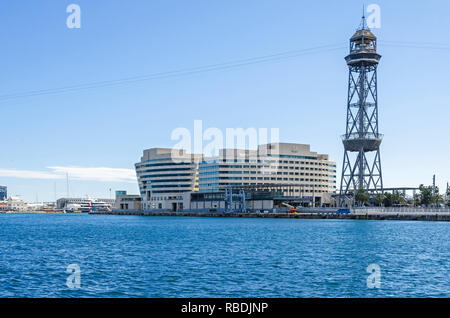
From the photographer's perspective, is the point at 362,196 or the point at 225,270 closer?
the point at 225,270

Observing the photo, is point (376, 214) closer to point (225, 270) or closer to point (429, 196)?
point (429, 196)

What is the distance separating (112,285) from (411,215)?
14129 cm

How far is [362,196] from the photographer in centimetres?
19425

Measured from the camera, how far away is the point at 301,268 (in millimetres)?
42062

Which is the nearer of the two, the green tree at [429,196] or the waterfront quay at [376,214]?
the waterfront quay at [376,214]

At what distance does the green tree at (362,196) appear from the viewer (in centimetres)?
19375

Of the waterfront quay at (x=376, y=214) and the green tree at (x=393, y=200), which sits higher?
the green tree at (x=393, y=200)

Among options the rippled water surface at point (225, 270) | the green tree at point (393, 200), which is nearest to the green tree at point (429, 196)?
the green tree at point (393, 200)

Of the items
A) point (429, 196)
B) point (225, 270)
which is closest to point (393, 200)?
point (429, 196)

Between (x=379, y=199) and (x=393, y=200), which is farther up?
(x=379, y=199)

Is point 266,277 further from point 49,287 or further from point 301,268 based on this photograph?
point 49,287

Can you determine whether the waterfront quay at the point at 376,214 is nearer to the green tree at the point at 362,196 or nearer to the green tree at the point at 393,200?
the green tree at the point at 362,196

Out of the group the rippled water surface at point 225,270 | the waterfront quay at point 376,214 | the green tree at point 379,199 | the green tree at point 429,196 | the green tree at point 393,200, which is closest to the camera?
the rippled water surface at point 225,270
